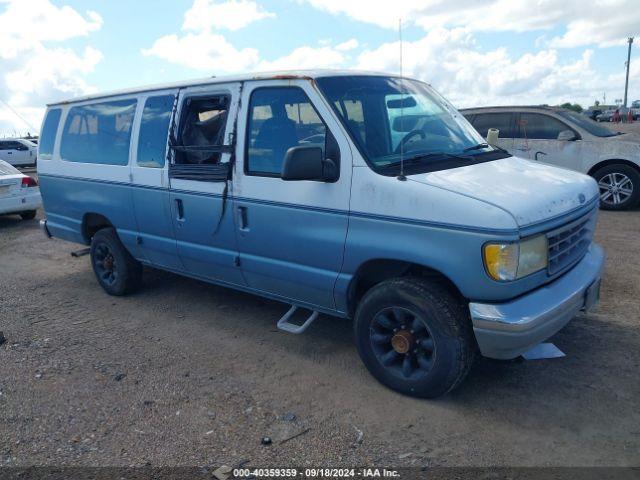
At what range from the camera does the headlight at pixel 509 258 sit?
3033 millimetres

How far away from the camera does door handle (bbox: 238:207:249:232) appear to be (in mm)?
4250

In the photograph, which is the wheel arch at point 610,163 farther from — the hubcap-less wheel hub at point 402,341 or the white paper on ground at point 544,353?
the hubcap-less wheel hub at point 402,341

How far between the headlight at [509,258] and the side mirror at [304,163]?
1200mm

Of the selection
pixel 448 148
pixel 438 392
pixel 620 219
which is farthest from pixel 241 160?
pixel 620 219

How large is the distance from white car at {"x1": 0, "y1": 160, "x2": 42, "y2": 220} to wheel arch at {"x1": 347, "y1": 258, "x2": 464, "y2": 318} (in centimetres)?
871

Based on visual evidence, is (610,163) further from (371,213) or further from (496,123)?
(371,213)

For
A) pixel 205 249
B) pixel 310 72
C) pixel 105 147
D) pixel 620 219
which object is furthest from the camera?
pixel 620 219

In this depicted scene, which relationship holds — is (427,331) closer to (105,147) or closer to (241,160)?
(241,160)

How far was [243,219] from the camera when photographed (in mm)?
4277

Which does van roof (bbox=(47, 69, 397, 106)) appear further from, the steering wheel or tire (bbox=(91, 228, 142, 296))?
tire (bbox=(91, 228, 142, 296))

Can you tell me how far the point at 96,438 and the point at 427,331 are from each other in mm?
2159

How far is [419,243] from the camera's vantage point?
3.31m

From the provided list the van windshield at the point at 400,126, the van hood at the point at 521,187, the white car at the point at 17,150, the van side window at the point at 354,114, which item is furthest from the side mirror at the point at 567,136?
the white car at the point at 17,150

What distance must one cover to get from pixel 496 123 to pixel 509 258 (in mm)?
7204
